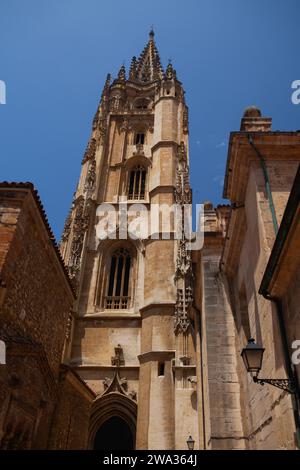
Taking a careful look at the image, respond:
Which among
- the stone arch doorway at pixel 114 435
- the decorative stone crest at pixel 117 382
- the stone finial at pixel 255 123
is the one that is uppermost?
the stone finial at pixel 255 123

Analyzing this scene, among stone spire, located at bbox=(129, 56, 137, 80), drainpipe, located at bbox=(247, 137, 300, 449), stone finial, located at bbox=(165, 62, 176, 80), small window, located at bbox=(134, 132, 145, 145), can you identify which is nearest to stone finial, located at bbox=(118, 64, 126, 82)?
stone spire, located at bbox=(129, 56, 137, 80)

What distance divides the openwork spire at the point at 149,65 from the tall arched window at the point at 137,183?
517 inches

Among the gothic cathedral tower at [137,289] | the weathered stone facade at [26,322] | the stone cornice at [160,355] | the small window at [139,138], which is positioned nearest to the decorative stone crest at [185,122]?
the gothic cathedral tower at [137,289]

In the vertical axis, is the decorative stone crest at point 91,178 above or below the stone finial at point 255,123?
above

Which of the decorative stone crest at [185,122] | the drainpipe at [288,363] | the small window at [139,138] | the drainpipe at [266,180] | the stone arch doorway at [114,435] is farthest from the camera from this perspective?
the small window at [139,138]

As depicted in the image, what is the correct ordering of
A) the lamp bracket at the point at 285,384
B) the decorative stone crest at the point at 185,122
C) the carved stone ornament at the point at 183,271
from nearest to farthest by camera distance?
the lamp bracket at the point at 285,384
the carved stone ornament at the point at 183,271
the decorative stone crest at the point at 185,122

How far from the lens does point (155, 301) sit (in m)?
16.8

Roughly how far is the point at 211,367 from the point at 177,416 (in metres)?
6.64

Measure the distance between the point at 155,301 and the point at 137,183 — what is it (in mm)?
9838

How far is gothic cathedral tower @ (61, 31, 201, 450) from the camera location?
1395 centimetres

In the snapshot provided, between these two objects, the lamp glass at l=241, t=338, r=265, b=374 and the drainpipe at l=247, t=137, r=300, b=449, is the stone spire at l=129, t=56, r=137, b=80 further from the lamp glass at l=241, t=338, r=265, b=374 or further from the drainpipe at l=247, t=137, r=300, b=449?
the lamp glass at l=241, t=338, r=265, b=374

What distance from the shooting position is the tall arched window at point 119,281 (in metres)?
18.6

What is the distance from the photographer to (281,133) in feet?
21.1

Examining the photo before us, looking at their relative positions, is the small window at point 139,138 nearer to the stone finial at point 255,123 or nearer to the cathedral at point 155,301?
the cathedral at point 155,301
